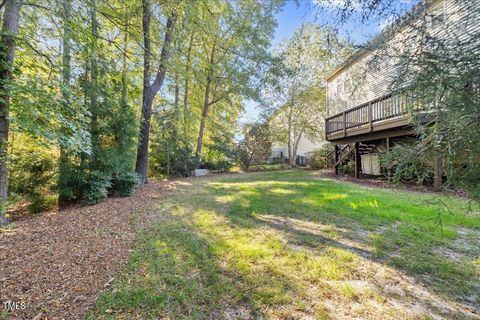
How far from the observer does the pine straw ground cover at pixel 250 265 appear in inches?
74.7

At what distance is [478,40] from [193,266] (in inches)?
123

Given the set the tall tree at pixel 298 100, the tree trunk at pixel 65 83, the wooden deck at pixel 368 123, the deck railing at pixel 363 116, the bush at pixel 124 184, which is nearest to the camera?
the tree trunk at pixel 65 83

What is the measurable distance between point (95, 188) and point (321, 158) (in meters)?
13.4

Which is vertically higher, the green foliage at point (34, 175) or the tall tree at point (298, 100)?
the tall tree at point (298, 100)

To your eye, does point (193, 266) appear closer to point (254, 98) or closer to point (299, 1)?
point (299, 1)

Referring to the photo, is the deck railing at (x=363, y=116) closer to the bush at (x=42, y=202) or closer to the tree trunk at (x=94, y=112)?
the tree trunk at (x=94, y=112)

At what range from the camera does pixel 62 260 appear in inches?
108

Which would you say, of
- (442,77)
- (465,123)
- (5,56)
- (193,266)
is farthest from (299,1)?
(5,56)

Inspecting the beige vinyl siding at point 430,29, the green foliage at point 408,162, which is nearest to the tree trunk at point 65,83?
the beige vinyl siding at point 430,29

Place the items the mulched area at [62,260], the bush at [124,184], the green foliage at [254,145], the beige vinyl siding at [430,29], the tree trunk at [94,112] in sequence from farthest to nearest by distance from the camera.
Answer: the green foliage at [254,145], the bush at [124,184], the tree trunk at [94,112], the mulched area at [62,260], the beige vinyl siding at [430,29]

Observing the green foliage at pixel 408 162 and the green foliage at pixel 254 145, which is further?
the green foliage at pixel 254 145

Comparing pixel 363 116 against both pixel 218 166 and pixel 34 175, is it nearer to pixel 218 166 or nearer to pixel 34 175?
pixel 218 166

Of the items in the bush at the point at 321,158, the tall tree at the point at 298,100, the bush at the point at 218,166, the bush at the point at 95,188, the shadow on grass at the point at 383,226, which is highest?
the tall tree at the point at 298,100

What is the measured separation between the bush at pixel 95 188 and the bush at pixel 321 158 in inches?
507
